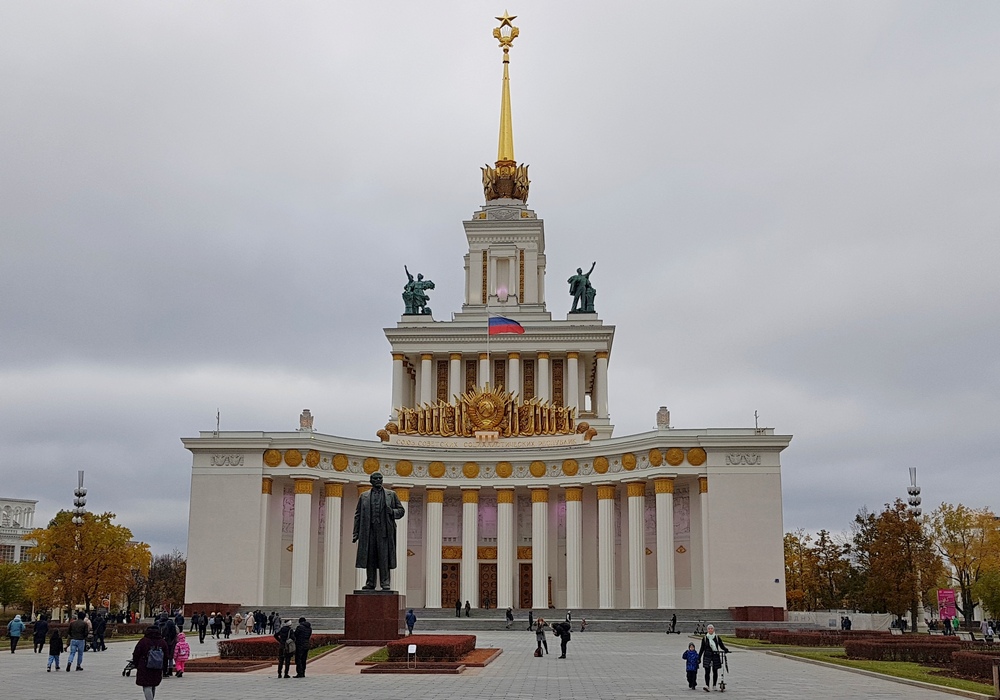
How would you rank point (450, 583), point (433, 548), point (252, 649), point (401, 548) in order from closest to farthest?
point (252, 649), point (433, 548), point (401, 548), point (450, 583)

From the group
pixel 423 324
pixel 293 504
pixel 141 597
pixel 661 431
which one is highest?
pixel 423 324

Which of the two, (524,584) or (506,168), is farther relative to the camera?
(506,168)

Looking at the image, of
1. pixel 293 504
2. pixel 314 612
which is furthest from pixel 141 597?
pixel 314 612

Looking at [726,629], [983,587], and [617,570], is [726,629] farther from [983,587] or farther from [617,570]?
[983,587]

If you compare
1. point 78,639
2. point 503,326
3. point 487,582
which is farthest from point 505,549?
point 78,639

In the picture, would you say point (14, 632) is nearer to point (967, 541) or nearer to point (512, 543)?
point (512, 543)

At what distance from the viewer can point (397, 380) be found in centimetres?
6612

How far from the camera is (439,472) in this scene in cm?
5525

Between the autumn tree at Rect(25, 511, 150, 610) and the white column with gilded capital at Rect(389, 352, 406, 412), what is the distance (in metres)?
21.6

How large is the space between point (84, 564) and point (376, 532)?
69.5 ft

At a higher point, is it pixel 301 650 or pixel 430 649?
pixel 301 650

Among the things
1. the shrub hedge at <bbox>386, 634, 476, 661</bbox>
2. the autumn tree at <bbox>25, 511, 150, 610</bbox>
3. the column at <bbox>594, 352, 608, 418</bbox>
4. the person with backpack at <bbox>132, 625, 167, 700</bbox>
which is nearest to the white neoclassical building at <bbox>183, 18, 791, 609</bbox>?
the column at <bbox>594, 352, 608, 418</bbox>

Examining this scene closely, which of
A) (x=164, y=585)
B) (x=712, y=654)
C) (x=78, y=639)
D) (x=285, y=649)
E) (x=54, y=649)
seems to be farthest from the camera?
(x=164, y=585)

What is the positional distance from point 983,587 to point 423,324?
38312mm
